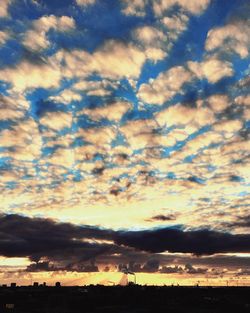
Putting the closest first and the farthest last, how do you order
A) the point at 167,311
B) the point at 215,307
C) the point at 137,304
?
the point at 167,311 → the point at 215,307 → the point at 137,304

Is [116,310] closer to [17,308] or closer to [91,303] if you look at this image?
[91,303]

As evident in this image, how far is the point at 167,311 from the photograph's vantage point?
6654 inches

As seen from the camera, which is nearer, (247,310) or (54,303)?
(247,310)

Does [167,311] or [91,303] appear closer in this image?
[167,311]

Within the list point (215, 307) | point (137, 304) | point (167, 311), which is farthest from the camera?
point (137, 304)

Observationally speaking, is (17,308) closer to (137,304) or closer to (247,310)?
(137,304)

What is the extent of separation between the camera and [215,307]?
18088 centimetres

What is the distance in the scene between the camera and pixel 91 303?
19138 cm

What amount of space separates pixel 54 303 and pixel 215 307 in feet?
227

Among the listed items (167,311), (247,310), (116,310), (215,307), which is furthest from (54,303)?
(247,310)

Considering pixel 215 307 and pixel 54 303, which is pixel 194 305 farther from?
pixel 54 303

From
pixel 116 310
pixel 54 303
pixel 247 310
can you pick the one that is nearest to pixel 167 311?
pixel 116 310

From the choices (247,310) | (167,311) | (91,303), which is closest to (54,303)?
(91,303)

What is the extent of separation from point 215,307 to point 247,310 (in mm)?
14307
